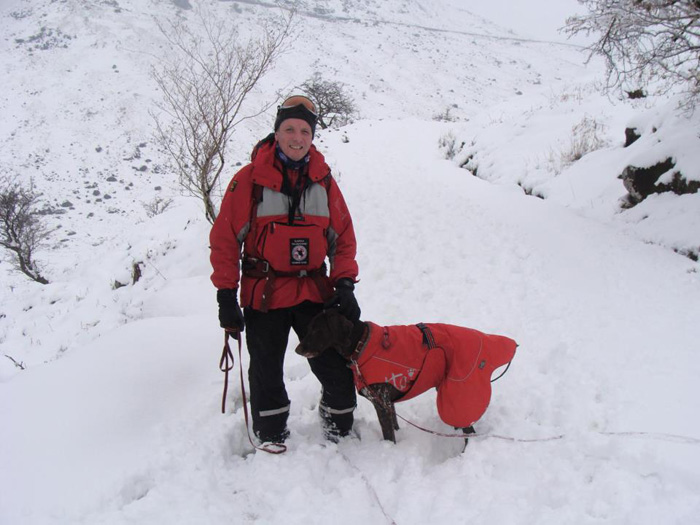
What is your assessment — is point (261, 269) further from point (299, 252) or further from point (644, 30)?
point (644, 30)

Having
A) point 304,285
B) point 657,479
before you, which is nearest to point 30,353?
point 304,285

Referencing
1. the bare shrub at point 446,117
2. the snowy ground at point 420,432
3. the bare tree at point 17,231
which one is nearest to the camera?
the snowy ground at point 420,432

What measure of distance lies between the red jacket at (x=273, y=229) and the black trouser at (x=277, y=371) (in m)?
0.11

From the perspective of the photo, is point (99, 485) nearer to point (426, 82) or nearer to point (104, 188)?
point (104, 188)

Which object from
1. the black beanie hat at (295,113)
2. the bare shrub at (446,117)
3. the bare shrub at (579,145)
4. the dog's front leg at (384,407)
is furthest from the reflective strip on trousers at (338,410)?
the bare shrub at (446,117)

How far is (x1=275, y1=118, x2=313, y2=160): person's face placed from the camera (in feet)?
6.72

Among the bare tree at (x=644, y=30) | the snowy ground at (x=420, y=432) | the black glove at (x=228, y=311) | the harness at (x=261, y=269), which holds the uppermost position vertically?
the bare tree at (x=644, y=30)

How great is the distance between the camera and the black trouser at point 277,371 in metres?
2.23

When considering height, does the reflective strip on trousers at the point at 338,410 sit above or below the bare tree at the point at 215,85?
below

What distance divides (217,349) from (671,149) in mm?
5624

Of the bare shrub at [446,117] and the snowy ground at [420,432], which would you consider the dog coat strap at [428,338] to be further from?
the bare shrub at [446,117]

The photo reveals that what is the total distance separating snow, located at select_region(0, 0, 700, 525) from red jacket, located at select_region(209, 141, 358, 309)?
3.21ft

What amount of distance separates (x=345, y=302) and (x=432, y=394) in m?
1.08

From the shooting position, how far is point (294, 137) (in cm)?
205
